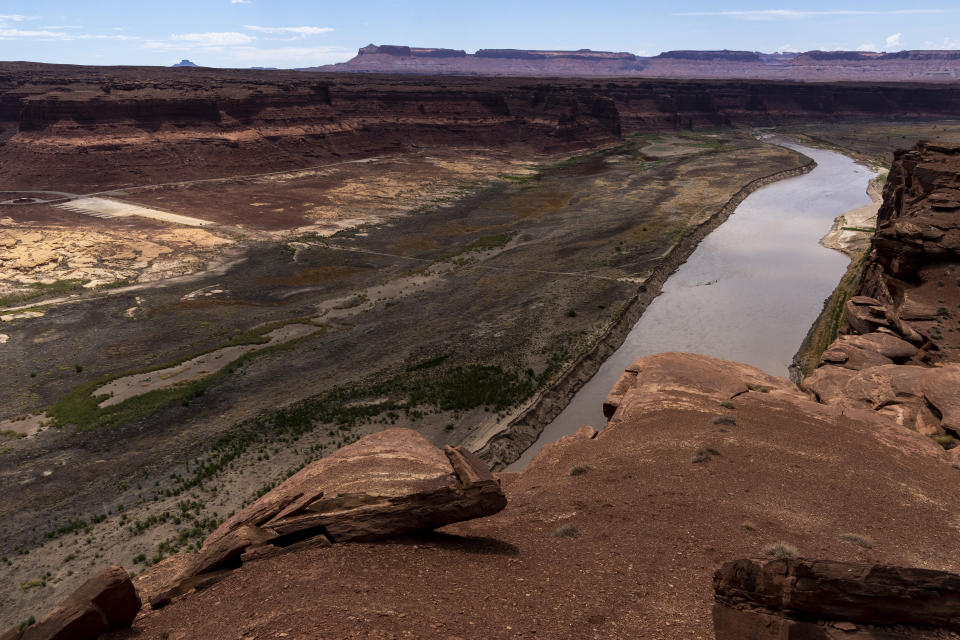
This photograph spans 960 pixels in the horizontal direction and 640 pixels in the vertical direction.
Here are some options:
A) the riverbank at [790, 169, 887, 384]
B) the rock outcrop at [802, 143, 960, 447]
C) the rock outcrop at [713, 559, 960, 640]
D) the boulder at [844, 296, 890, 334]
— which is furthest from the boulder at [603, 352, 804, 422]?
the rock outcrop at [713, 559, 960, 640]

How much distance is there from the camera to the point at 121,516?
22.3m

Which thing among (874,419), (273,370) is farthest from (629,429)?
(273,370)

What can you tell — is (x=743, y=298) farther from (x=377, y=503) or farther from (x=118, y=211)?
(x=118, y=211)

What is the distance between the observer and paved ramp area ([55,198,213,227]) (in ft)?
222

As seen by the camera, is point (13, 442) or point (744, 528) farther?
point (13, 442)

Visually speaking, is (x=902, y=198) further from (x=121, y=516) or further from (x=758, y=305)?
(x=121, y=516)

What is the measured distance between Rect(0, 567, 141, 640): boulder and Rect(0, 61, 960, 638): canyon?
603 mm

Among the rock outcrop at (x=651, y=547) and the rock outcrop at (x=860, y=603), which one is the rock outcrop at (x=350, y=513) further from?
the rock outcrop at (x=860, y=603)

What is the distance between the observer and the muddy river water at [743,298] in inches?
1460

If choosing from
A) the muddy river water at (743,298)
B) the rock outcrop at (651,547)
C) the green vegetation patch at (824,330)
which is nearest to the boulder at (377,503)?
the rock outcrop at (651,547)

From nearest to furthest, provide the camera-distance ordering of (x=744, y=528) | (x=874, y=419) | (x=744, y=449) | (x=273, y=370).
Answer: (x=744, y=528) < (x=744, y=449) < (x=874, y=419) < (x=273, y=370)

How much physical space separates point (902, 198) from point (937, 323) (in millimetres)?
21609

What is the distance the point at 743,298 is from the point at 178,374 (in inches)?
1713

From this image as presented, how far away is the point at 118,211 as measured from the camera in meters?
69.9
